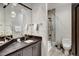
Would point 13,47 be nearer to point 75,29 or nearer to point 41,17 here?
point 41,17

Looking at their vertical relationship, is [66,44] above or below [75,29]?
below

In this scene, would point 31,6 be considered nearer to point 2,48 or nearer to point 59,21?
point 59,21

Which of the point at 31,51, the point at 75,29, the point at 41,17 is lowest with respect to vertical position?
the point at 31,51

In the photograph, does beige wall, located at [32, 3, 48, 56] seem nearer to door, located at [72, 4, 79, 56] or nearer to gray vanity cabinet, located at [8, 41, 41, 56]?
gray vanity cabinet, located at [8, 41, 41, 56]

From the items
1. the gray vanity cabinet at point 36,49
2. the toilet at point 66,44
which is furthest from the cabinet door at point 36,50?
the toilet at point 66,44

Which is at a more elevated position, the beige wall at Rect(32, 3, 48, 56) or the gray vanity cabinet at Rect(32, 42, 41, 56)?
the beige wall at Rect(32, 3, 48, 56)

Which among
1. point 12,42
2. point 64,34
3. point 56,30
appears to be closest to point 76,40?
point 64,34

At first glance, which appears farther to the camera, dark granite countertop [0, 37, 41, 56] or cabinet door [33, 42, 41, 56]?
cabinet door [33, 42, 41, 56]

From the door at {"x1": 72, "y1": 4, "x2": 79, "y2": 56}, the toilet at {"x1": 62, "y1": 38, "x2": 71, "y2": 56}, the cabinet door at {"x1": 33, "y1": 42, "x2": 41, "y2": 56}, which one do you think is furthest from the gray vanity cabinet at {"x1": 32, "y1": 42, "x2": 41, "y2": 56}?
the door at {"x1": 72, "y1": 4, "x2": 79, "y2": 56}

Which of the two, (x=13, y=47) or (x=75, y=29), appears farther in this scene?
(x=75, y=29)

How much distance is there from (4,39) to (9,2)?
545 mm

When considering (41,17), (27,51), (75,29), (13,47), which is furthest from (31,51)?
(75,29)

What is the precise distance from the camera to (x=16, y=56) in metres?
1.41

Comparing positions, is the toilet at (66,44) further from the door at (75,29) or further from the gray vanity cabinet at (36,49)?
the gray vanity cabinet at (36,49)
